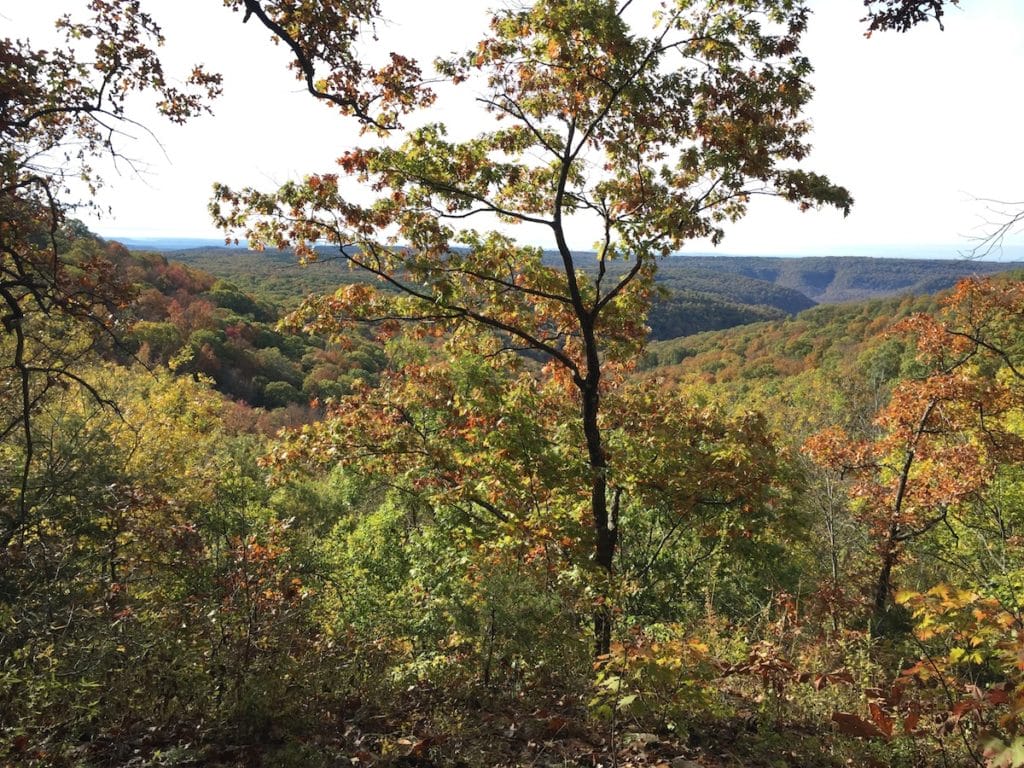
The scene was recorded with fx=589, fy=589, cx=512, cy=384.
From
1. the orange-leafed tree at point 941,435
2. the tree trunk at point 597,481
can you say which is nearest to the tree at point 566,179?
the tree trunk at point 597,481

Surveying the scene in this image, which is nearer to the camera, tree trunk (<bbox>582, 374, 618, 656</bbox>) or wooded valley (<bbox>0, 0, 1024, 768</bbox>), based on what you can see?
wooded valley (<bbox>0, 0, 1024, 768</bbox>)

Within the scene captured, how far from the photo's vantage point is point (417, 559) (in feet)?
30.8

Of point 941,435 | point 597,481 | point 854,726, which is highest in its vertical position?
point 597,481

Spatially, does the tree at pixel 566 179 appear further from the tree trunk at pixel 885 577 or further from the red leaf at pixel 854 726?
the tree trunk at pixel 885 577

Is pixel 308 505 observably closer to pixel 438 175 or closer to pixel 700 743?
pixel 438 175

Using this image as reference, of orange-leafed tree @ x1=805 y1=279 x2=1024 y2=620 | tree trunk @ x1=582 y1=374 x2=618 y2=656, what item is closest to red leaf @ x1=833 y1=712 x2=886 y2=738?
tree trunk @ x1=582 y1=374 x2=618 y2=656

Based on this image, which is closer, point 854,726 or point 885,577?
Result: point 854,726

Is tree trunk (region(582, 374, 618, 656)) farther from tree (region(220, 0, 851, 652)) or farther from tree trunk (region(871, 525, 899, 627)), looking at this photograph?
tree trunk (region(871, 525, 899, 627))

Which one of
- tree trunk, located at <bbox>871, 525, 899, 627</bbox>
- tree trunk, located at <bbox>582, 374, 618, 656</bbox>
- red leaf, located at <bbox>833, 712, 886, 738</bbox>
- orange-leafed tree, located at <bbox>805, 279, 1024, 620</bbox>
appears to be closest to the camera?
red leaf, located at <bbox>833, 712, 886, 738</bbox>

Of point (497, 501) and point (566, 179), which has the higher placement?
point (566, 179)

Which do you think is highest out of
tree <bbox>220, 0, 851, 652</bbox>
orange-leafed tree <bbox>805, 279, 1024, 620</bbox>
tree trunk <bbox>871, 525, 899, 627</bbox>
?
tree <bbox>220, 0, 851, 652</bbox>

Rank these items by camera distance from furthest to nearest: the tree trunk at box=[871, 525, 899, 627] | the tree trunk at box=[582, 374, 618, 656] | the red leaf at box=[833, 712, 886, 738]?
1. the tree trunk at box=[871, 525, 899, 627]
2. the tree trunk at box=[582, 374, 618, 656]
3. the red leaf at box=[833, 712, 886, 738]

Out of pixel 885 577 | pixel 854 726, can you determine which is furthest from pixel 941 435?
pixel 854 726

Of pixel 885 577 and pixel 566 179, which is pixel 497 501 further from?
pixel 885 577
